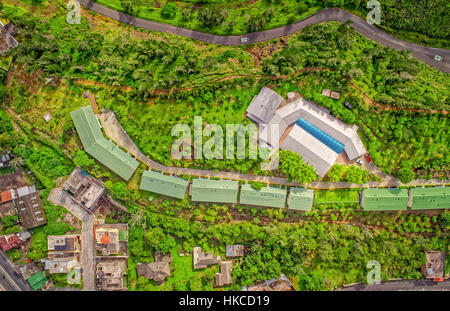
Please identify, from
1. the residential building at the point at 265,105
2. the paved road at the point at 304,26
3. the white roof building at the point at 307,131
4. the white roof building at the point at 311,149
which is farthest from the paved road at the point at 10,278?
the white roof building at the point at 311,149

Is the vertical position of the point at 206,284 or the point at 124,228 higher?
the point at 124,228

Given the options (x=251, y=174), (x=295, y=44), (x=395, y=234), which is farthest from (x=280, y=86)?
(x=395, y=234)

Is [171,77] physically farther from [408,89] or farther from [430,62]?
[430,62]

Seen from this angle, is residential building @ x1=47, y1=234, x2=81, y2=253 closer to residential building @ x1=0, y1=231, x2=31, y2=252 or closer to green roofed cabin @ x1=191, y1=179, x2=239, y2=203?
residential building @ x1=0, y1=231, x2=31, y2=252

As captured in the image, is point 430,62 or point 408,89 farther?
point 430,62

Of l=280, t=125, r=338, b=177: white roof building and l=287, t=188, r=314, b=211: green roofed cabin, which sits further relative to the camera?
l=287, t=188, r=314, b=211: green roofed cabin

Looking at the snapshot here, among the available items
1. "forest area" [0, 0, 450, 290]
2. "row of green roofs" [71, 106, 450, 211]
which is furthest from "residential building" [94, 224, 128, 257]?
"row of green roofs" [71, 106, 450, 211]

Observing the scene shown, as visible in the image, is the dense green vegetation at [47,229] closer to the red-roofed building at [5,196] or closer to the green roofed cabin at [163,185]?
the red-roofed building at [5,196]
